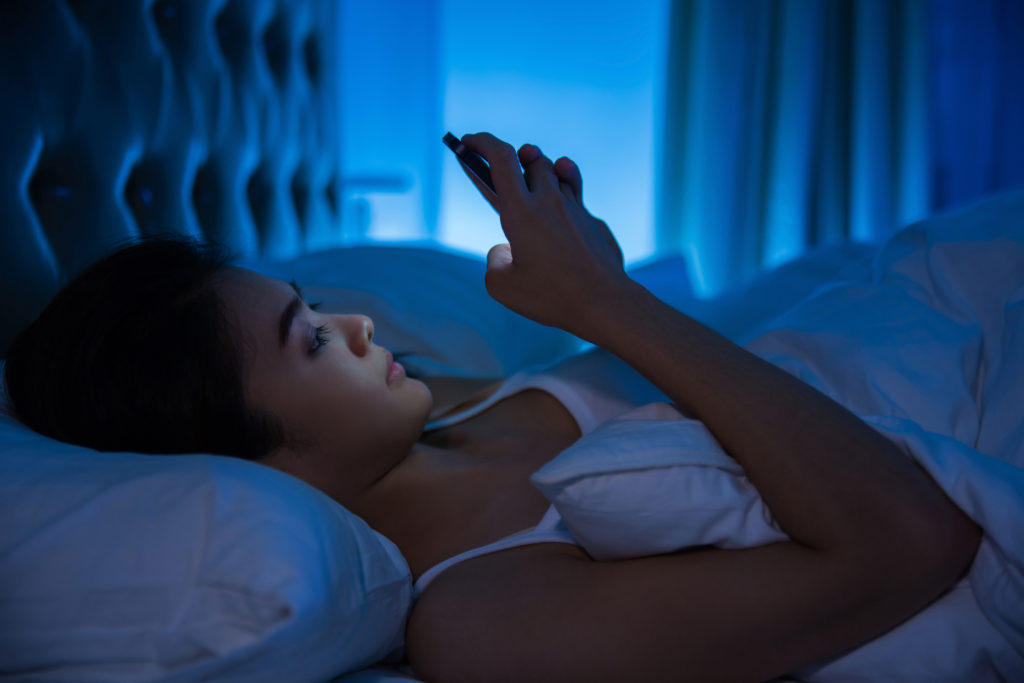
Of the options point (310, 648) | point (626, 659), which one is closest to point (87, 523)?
point (310, 648)

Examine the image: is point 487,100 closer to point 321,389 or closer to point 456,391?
point 456,391

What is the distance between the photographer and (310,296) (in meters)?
1.24

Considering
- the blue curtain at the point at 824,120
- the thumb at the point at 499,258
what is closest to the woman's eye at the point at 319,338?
the thumb at the point at 499,258

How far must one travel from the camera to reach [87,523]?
53 cm

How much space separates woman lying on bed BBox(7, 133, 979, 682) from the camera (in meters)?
0.57

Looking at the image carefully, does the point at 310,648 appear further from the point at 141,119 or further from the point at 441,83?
the point at 441,83

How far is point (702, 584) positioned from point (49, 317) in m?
0.76

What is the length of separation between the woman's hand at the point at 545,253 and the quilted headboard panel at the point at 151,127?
784mm

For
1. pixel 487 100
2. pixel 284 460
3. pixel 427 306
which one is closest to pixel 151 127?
pixel 427 306

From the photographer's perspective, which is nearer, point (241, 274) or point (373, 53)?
point (241, 274)

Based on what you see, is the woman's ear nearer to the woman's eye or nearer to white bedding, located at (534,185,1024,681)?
the woman's eye

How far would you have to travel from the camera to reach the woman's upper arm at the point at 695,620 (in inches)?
22.1

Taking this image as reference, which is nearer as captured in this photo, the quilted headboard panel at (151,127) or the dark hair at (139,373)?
the dark hair at (139,373)

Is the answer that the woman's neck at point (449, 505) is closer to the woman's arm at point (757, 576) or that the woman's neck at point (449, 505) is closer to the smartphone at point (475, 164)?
the woman's arm at point (757, 576)
